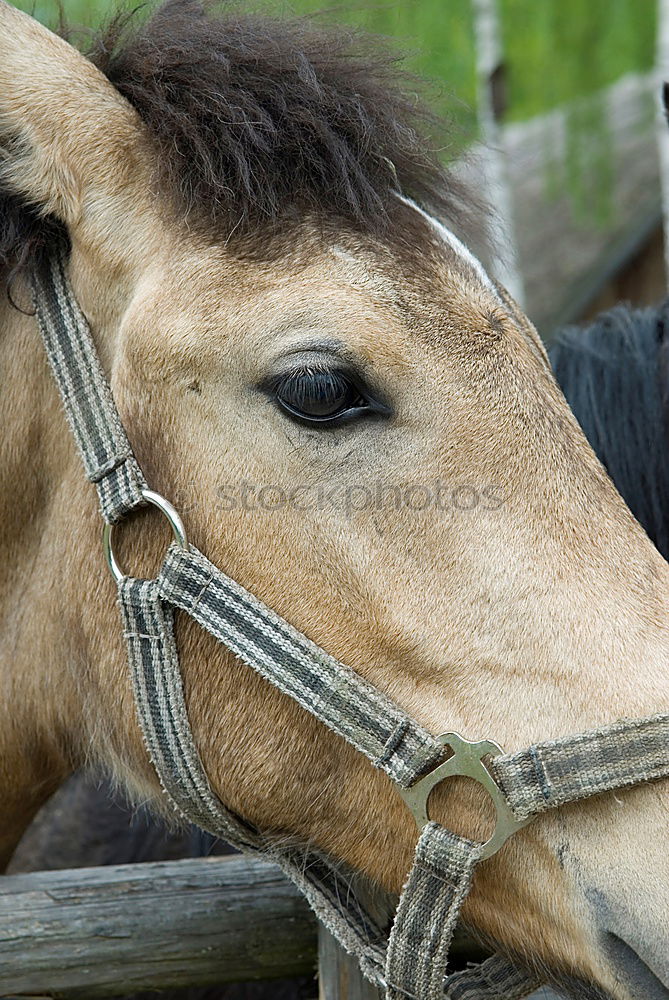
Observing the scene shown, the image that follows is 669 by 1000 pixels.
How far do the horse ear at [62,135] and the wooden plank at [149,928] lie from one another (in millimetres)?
1193

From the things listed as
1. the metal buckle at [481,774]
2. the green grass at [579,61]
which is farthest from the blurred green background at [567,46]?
the metal buckle at [481,774]

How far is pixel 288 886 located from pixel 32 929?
18.4 inches

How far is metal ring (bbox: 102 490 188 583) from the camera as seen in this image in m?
1.51

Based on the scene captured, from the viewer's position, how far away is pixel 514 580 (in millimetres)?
1402

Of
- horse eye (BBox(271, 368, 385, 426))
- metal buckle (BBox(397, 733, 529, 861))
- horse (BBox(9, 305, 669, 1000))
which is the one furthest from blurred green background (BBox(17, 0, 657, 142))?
metal buckle (BBox(397, 733, 529, 861))

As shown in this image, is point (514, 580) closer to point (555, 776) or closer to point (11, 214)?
point (555, 776)

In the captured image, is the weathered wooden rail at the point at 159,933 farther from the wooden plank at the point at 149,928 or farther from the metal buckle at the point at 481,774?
the metal buckle at the point at 481,774

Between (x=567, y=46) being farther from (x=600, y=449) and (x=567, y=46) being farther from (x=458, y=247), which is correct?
(x=458, y=247)

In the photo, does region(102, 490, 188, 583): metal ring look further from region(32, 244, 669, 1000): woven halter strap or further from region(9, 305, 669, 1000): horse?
region(9, 305, 669, 1000): horse

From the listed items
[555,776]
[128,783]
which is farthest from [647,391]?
[128,783]

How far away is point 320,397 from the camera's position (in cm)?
146

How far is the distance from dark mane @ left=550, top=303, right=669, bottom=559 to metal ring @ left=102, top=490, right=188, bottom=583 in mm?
1180

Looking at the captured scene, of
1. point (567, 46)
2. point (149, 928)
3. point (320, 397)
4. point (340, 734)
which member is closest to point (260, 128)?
point (320, 397)

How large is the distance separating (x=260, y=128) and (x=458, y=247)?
1.22 ft
